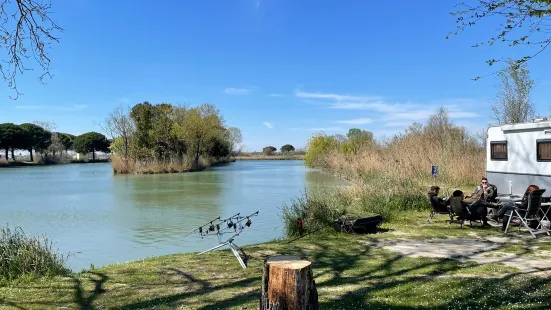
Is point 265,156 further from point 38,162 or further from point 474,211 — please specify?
point 474,211

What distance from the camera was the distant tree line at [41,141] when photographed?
62.3 metres

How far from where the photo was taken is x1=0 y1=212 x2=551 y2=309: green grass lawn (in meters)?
3.95

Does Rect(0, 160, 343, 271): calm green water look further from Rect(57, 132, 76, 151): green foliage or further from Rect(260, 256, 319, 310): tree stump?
Rect(57, 132, 76, 151): green foliage

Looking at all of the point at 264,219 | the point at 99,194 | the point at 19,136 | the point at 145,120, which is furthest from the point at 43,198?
the point at 19,136

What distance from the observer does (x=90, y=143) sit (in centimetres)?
7906

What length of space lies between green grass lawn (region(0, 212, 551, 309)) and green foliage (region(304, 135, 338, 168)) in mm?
32309

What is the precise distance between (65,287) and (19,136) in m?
67.9

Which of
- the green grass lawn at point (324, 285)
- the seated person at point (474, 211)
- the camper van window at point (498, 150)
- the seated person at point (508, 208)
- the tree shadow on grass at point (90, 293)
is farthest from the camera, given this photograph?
the camper van window at point (498, 150)

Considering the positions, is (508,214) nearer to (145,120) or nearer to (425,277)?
(425,277)

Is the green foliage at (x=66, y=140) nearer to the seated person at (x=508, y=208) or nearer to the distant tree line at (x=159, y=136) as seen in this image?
the distant tree line at (x=159, y=136)

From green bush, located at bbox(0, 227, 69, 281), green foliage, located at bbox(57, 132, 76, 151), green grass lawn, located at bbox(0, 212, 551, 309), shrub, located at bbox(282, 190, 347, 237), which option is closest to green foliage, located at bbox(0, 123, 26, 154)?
green foliage, located at bbox(57, 132, 76, 151)

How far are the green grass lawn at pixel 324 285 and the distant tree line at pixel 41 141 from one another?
66472 millimetres

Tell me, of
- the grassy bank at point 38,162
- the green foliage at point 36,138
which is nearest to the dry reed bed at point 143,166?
the grassy bank at point 38,162

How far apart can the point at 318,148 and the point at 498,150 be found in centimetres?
2983
